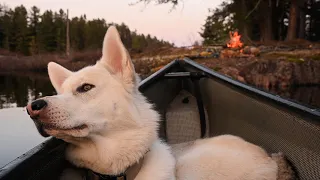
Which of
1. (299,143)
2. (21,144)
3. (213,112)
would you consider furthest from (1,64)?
(299,143)

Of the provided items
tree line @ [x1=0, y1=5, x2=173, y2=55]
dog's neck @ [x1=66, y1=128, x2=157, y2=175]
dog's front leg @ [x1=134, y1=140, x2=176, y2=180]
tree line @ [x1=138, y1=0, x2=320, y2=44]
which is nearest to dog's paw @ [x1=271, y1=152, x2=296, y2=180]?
dog's front leg @ [x1=134, y1=140, x2=176, y2=180]

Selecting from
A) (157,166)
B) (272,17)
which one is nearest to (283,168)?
(157,166)

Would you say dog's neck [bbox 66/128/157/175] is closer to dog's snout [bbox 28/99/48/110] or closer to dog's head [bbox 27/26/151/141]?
dog's head [bbox 27/26/151/141]

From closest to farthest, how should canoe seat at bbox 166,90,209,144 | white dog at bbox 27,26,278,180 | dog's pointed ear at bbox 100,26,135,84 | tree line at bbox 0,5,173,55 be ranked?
white dog at bbox 27,26,278,180, dog's pointed ear at bbox 100,26,135,84, canoe seat at bbox 166,90,209,144, tree line at bbox 0,5,173,55

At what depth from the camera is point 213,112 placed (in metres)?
4.02

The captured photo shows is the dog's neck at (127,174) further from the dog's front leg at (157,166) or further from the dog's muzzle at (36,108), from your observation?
the dog's muzzle at (36,108)

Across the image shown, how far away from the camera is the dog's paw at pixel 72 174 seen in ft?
5.36

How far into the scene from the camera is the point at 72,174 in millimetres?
1702

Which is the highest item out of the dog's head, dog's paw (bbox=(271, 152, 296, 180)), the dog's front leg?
the dog's head

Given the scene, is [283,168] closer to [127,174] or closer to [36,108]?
[127,174]

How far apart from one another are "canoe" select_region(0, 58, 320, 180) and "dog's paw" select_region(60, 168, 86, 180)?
4 cm

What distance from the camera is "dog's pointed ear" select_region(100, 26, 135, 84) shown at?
76.3 inches

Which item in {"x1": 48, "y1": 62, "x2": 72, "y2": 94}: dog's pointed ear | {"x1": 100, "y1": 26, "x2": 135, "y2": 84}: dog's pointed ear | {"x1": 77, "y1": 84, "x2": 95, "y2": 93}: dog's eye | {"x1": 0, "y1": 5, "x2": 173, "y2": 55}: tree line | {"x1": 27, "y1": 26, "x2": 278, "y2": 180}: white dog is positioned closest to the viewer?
{"x1": 27, "y1": 26, "x2": 278, "y2": 180}: white dog

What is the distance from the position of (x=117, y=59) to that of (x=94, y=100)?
14.0 inches
